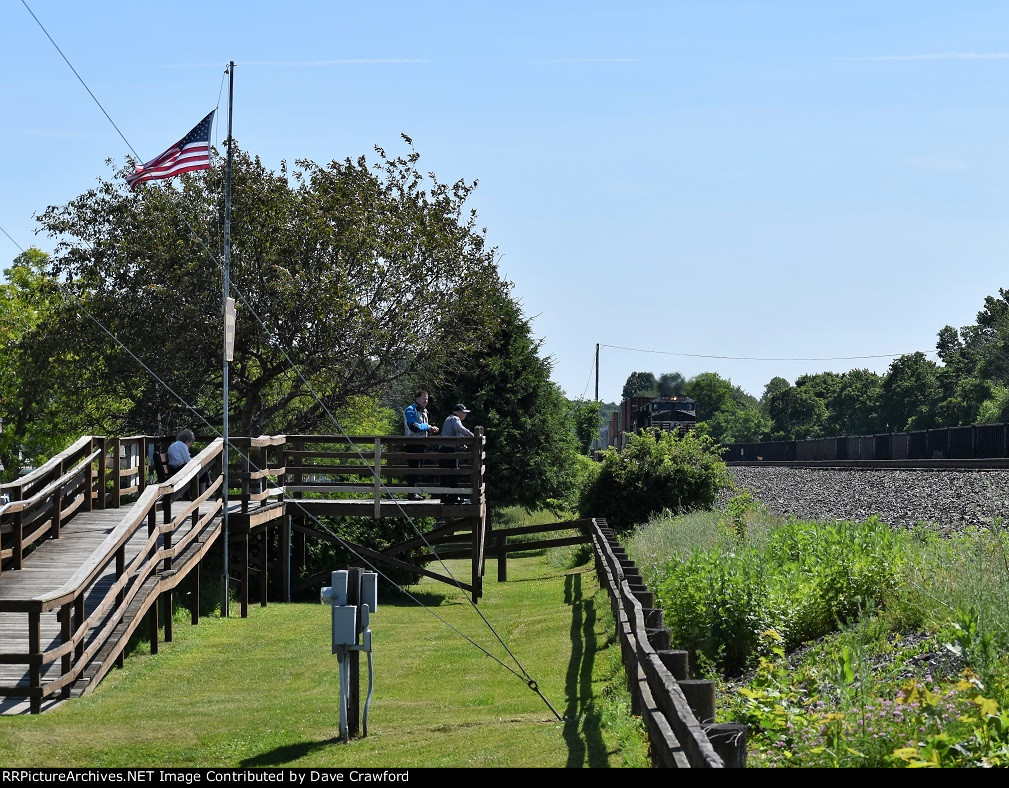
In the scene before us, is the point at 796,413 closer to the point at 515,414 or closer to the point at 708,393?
the point at 708,393

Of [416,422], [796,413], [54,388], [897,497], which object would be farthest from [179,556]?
[796,413]

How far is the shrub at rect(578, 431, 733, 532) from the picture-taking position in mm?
25984

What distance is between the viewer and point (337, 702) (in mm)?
10734

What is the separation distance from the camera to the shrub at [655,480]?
26.0 m

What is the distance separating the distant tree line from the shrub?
170 feet

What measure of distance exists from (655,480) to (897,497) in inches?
201

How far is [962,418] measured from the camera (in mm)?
90438

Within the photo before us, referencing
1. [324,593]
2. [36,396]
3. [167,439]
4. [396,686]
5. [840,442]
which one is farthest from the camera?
[840,442]

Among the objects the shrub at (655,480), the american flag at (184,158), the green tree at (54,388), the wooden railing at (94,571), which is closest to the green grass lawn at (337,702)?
the wooden railing at (94,571)

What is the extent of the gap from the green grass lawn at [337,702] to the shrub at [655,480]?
29.8ft

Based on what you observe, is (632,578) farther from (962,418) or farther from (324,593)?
(962,418)

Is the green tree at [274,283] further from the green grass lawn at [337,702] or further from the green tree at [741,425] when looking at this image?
the green tree at [741,425]

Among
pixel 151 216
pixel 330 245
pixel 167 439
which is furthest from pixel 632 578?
pixel 151 216

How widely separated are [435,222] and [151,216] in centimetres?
602
